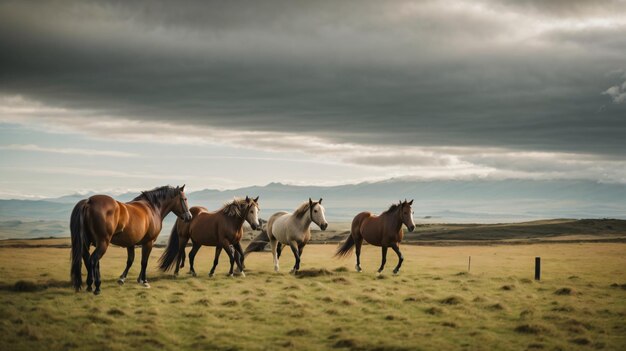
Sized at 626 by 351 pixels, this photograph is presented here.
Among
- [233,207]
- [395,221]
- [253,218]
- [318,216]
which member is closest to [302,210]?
[318,216]

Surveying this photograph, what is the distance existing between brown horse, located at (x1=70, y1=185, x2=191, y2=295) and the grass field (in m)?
1.07

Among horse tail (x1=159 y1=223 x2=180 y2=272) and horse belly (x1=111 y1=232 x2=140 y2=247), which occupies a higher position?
horse belly (x1=111 y1=232 x2=140 y2=247)

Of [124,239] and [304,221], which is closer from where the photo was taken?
[124,239]

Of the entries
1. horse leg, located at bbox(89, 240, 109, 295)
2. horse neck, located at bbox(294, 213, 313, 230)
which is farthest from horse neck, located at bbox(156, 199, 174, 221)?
horse neck, located at bbox(294, 213, 313, 230)

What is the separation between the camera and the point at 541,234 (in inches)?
4218

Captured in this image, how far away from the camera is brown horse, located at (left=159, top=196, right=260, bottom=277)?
23344 millimetres

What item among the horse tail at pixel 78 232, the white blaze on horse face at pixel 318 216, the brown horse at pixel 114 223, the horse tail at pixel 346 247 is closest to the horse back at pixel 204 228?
the brown horse at pixel 114 223

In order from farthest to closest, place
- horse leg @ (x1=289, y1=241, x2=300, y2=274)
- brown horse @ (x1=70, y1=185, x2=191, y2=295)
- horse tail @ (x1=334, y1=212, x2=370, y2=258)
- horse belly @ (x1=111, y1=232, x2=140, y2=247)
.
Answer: horse tail @ (x1=334, y1=212, x2=370, y2=258)
horse leg @ (x1=289, y1=241, x2=300, y2=274)
horse belly @ (x1=111, y1=232, x2=140, y2=247)
brown horse @ (x1=70, y1=185, x2=191, y2=295)

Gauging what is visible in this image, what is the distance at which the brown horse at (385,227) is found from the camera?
2523cm

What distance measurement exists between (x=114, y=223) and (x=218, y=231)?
233 inches

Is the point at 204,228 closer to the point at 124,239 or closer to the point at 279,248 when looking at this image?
the point at 124,239

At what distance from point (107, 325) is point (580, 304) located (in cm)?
1437

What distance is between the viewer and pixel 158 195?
21203 millimetres

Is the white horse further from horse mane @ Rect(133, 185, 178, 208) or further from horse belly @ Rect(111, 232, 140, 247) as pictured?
horse belly @ Rect(111, 232, 140, 247)
